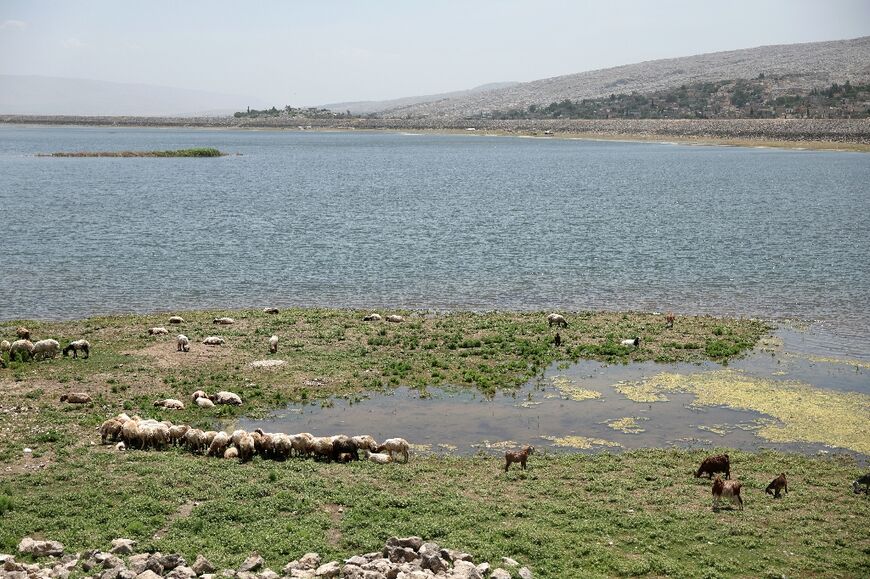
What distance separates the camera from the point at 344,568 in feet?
47.7

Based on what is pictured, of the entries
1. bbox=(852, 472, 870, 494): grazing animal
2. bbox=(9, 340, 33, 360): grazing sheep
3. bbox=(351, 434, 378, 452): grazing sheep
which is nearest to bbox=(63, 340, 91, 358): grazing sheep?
bbox=(9, 340, 33, 360): grazing sheep

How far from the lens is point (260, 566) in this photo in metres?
15.0

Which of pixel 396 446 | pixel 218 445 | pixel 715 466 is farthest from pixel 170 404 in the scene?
pixel 715 466

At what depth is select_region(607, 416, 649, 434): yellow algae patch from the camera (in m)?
24.4

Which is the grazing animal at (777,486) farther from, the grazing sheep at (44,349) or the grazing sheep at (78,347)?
the grazing sheep at (44,349)

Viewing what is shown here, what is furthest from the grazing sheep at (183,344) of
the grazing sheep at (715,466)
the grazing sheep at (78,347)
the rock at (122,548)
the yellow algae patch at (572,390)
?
the grazing sheep at (715,466)

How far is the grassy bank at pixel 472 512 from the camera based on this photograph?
15.9 metres

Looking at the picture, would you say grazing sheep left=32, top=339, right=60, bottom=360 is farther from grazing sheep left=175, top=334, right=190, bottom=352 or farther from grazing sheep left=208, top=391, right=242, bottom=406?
grazing sheep left=208, top=391, right=242, bottom=406

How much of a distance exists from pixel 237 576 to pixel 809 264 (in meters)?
44.6

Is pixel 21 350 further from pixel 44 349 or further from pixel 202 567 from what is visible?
pixel 202 567

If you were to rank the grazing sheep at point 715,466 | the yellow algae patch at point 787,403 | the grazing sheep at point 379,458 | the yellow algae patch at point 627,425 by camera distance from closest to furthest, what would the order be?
the grazing sheep at point 715,466 → the grazing sheep at point 379,458 → the yellow algae patch at point 787,403 → the yellow algae patch at point 627,425

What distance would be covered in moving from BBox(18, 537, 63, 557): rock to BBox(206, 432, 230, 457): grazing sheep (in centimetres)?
578

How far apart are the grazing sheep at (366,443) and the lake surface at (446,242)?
19.2 meters

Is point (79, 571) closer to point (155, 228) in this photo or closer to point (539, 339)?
point (539, 339)
